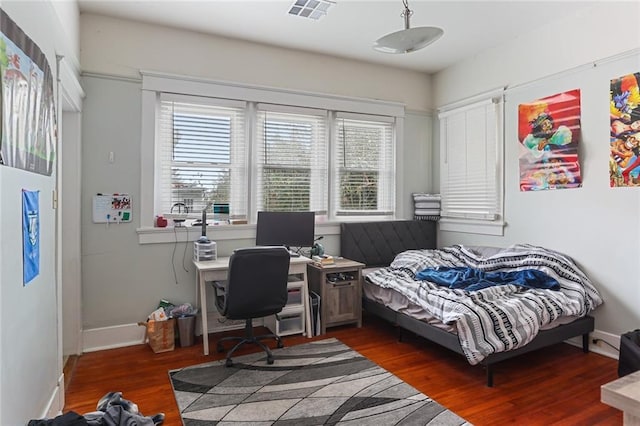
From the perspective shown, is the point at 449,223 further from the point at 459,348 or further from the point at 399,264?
the point at 459,348

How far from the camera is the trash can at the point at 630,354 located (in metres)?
2.64

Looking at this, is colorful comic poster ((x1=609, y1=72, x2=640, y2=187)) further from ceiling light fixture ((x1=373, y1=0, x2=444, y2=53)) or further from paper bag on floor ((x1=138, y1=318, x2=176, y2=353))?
paper bag on floor ((x1=138, y1=318, x2=176, y2=353))

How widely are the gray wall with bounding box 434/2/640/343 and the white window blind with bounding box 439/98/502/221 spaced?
5.6 inches

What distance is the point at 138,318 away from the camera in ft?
12.1

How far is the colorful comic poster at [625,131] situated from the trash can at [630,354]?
1.22 metres

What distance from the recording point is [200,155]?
3977 mm

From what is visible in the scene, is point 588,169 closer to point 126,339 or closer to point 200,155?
point 200,155

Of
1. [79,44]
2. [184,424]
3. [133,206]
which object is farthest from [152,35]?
[184,424]

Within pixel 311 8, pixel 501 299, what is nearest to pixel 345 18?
pixel 311 8

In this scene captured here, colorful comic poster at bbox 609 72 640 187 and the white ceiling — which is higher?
the white ceiling

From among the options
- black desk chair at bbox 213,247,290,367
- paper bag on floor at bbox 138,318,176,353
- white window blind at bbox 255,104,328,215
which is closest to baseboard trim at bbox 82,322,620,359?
paper bag on floor at bbox 138,318,176,353

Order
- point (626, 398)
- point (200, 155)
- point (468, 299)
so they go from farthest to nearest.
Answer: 1. point (200, 155)
2. point (468, 299)
3. point (626, 398)

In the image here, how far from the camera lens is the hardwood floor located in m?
2.45

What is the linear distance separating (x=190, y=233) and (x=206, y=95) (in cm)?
140
